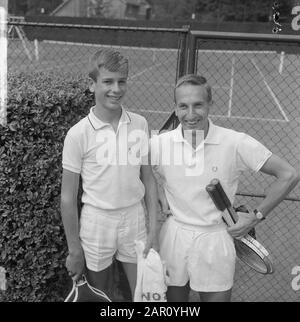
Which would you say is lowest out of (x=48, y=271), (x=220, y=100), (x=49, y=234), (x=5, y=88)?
(x=48, y=271)

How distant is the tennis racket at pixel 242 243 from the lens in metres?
2.33

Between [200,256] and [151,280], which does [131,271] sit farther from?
[200,256]

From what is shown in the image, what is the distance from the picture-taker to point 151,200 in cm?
262

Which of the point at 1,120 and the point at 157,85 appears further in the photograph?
the point at 157,85

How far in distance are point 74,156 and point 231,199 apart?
0.87 metres

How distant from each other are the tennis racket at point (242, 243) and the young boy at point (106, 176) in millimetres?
408

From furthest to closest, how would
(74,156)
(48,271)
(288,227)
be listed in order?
1. (288,227)
2. (48,271)
3. (74,156)

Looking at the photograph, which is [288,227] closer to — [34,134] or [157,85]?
[34,134]

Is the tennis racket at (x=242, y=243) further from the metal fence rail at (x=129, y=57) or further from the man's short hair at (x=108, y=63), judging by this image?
the metal fence rail at (x=129, y=57)

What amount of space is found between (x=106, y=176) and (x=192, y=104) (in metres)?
0.59

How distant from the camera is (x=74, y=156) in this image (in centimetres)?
237

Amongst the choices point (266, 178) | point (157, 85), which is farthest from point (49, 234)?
point (157, 85)

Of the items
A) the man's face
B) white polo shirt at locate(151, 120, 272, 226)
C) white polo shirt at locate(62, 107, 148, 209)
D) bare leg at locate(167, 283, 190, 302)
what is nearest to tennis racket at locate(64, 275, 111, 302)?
bare leg at locate(167, 283, 190, 302)

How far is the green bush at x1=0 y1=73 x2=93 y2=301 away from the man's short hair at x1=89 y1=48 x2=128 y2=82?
0.60 metres
